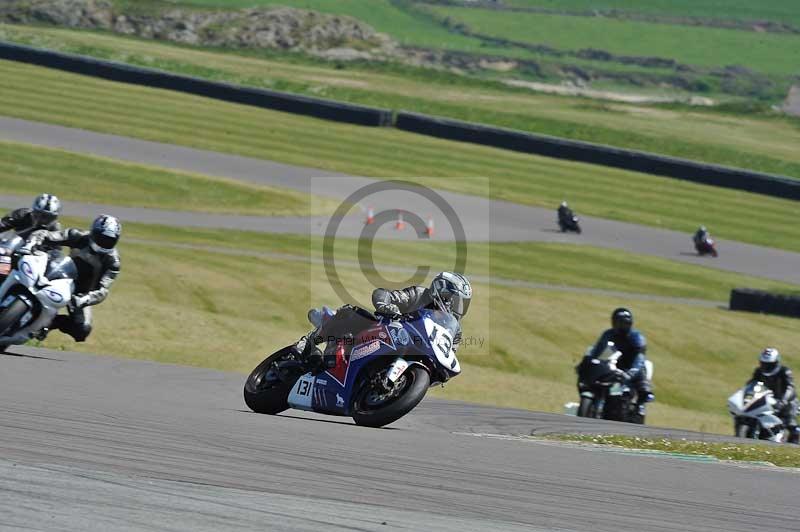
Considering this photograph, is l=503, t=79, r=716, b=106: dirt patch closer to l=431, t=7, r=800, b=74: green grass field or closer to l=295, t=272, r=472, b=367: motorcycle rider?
l=431, t=7, r=800, b=74: green grass field

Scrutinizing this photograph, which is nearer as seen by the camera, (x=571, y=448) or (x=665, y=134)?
(x=571, y=448)

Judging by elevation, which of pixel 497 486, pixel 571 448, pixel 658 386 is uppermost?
pixel 497 486

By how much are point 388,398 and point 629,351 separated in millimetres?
6361

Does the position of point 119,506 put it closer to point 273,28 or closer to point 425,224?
point 425,224

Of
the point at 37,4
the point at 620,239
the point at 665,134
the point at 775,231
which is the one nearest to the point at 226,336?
the point at 620,239

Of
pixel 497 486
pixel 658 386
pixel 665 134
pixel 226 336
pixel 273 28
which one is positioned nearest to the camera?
pixel 497 486

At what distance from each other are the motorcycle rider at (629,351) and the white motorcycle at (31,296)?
6175 millimetres

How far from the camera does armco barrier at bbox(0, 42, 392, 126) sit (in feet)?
157

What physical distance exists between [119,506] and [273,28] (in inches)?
2856

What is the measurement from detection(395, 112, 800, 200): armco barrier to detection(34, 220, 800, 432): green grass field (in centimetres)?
1343

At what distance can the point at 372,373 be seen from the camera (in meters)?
9.96

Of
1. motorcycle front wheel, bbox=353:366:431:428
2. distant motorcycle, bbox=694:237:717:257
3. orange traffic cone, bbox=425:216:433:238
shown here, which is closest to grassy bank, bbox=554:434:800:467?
motorcycle front wheel, bbox=353:366:431:428

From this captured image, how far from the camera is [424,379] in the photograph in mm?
9492

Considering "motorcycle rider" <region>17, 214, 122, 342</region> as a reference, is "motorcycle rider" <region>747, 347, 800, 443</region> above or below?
below
